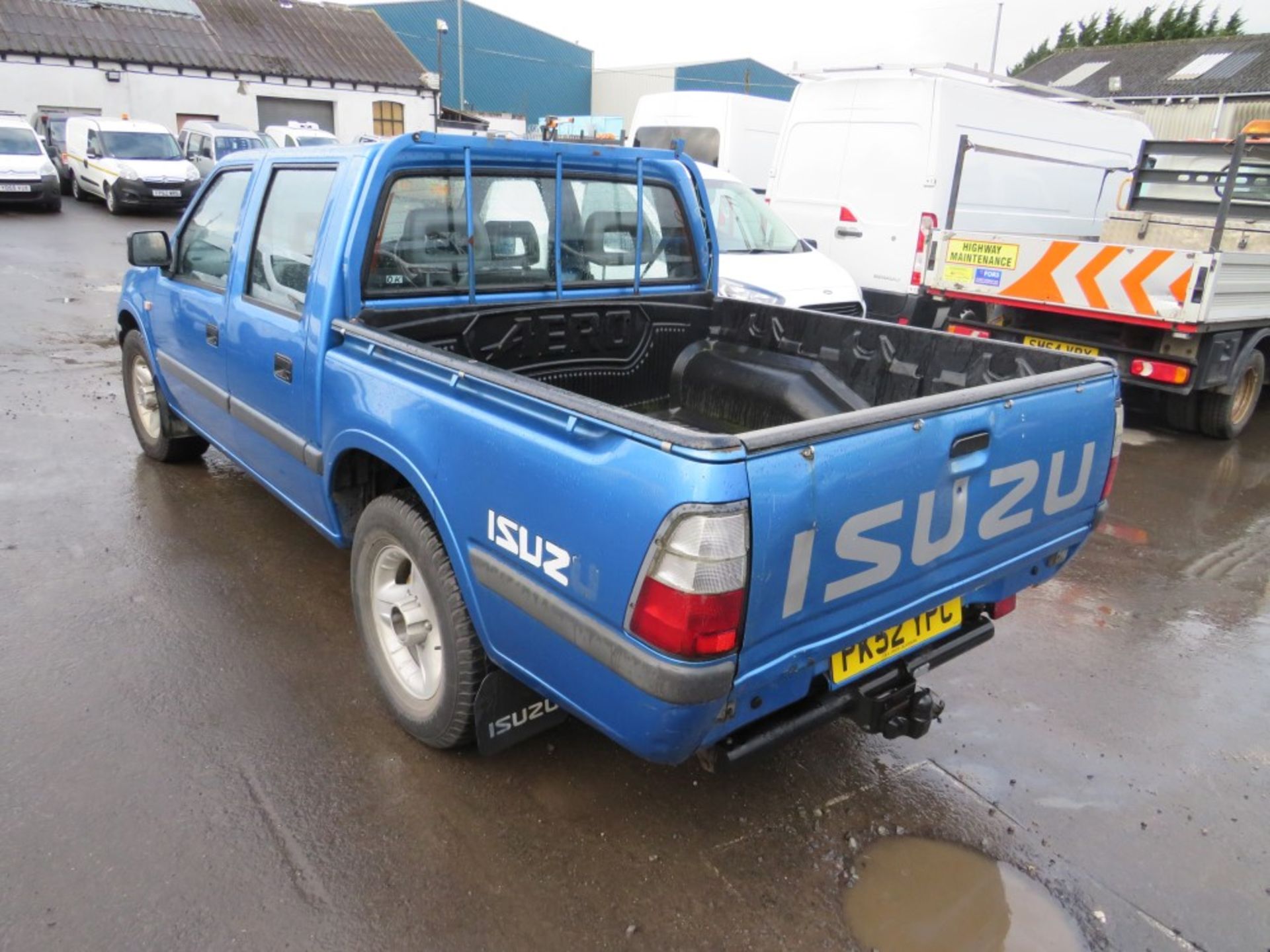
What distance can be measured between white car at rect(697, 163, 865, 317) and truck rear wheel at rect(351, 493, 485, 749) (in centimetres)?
458

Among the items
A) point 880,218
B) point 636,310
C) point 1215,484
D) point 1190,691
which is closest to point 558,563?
point 636,310

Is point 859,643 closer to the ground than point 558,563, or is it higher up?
closer to the ground

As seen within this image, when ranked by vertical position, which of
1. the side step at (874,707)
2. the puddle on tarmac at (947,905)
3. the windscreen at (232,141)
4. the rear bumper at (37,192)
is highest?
the windscreen at (232,141)

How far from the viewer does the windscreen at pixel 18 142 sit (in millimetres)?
17500

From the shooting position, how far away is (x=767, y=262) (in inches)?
316

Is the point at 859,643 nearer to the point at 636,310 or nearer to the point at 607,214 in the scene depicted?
the point at 636,310

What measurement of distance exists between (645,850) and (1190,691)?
251 centimetres

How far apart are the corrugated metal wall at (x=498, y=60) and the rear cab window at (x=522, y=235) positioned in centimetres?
3752

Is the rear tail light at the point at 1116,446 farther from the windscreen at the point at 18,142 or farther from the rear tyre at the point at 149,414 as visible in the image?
the windscreen at the point at 18,142

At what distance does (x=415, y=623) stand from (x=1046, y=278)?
19.4 ft

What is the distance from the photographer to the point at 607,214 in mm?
3910

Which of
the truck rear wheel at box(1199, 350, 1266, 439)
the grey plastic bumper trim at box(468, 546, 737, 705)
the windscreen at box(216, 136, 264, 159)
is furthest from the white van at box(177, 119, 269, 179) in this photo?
the grey plastic bumper trim at box(468, 546, 737, 705)

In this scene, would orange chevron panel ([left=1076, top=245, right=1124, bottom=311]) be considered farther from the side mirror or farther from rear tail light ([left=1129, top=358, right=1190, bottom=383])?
the side mirror

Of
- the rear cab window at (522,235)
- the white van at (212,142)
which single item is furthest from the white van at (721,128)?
the white van at (212,142)
